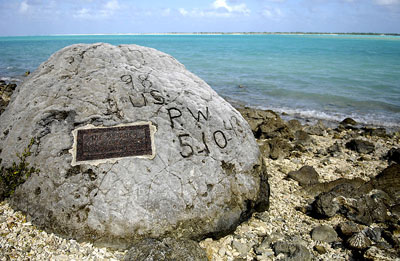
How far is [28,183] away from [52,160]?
47 cm

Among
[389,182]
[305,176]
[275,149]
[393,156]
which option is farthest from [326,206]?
[393,156]

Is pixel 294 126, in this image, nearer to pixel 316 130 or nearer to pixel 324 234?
pixel 316 130

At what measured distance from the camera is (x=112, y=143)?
415 cm

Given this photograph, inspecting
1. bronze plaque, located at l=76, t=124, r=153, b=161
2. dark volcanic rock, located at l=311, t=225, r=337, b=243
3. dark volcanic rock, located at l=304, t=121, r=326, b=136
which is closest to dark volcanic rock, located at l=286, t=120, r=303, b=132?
dark volcanic rock, located at l=304, t=121, r=326, b=136

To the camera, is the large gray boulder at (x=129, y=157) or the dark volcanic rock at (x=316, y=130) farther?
the dark volcanic rock at (x=316, y=130)

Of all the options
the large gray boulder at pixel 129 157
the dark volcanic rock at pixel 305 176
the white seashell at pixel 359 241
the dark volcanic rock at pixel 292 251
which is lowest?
the dark volcanic rock at pixel 305 176

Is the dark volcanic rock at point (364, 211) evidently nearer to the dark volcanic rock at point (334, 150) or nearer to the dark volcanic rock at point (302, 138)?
the dark volcanic rock at point (334, 150)

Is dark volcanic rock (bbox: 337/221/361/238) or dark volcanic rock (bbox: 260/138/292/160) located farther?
dark volcanic rock (bbox: 260/138/292/160)

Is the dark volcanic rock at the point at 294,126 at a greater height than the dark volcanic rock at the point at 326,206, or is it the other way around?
the dark volcanic rock at the point at 326,206

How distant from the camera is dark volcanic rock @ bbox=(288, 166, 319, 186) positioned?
6.16 meters

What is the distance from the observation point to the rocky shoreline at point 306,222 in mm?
3662

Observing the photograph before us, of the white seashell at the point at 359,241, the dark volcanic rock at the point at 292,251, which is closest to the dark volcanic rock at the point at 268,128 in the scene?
the white seashell at the point at 359,241

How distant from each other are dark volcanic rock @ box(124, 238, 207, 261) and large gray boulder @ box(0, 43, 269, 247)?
172mm

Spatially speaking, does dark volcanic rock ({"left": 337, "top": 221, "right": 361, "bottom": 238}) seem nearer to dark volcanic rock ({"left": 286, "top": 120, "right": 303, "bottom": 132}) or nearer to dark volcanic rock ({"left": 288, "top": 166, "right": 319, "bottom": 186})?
dark volcanic rock ({"left": 288, "top": 166, "right": 319, "bottom": 186})
